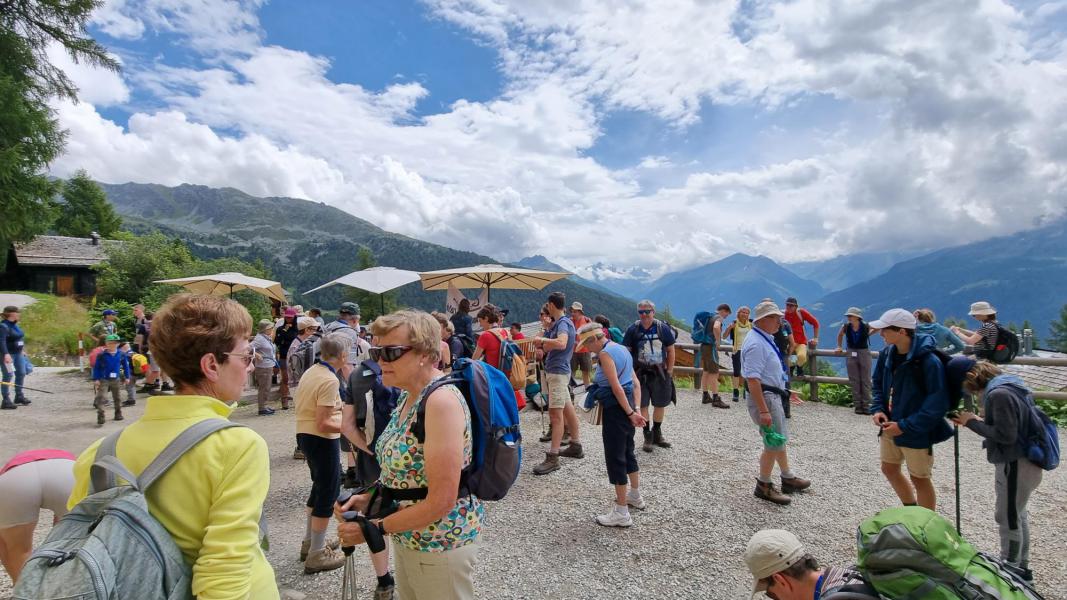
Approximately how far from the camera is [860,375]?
31.7 ft

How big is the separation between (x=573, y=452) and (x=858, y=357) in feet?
20.8

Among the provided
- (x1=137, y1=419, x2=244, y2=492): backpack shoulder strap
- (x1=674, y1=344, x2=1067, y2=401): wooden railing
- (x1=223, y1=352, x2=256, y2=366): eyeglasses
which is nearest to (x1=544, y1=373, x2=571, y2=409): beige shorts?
(x1=674, y1=344, x2=1067, y2=401): wooden railing

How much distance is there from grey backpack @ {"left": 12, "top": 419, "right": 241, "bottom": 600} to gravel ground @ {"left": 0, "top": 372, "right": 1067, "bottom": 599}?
124 inches

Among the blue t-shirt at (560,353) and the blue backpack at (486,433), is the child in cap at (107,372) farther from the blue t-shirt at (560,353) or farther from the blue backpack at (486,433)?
the blue backpack at (486,433)

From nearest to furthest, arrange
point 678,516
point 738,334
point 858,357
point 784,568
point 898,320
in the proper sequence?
point 784,568 → point 898,320 → point 678,516 → point 858,357 → point 738,334

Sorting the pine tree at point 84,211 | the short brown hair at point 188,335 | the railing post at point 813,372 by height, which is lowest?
the railing post at point 813,372

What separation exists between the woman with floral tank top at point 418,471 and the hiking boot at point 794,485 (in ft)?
15.4

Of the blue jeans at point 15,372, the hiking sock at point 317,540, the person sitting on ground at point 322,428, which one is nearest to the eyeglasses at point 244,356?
the person sitting on ground at point 322,428

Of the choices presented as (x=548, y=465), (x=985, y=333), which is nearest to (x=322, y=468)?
(x=548, y=465)

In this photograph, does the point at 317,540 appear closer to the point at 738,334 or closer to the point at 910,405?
the point at 910,405

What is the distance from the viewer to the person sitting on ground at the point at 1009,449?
344cm

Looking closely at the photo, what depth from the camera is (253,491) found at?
1.40m

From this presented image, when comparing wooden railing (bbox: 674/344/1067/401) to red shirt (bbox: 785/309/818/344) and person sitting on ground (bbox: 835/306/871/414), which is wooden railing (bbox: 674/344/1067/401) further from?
red shirt (bbox: 785/309/818/344)

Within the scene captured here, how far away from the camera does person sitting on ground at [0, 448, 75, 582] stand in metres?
2.63
